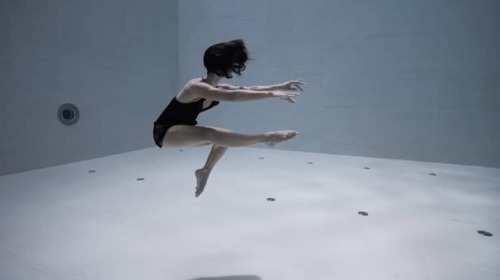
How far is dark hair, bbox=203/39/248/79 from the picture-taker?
1.85m

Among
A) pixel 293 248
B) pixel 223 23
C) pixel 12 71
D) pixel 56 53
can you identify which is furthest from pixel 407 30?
pixel 12 71

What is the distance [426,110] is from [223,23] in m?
3.19

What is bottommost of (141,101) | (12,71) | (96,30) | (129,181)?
(129,181)

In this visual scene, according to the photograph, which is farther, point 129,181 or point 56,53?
point 56,53

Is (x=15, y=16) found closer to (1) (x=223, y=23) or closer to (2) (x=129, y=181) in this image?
(2) (x=129, y=181)

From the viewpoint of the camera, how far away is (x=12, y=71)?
3.45m

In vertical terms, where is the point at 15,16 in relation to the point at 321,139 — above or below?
above

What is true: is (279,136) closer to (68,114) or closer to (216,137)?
(216,137)

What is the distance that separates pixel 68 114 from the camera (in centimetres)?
400

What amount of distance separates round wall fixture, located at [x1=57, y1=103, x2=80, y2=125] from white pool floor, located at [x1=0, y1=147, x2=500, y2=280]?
2.08 feet

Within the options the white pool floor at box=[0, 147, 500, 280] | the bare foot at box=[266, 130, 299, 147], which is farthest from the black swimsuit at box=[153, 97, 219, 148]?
the white pool floor at box=[0, 147, 500, 280]

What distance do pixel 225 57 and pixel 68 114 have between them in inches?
118

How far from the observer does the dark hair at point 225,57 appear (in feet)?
6.08

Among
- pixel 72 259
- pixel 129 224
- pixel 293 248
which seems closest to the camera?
pixel 72 259
